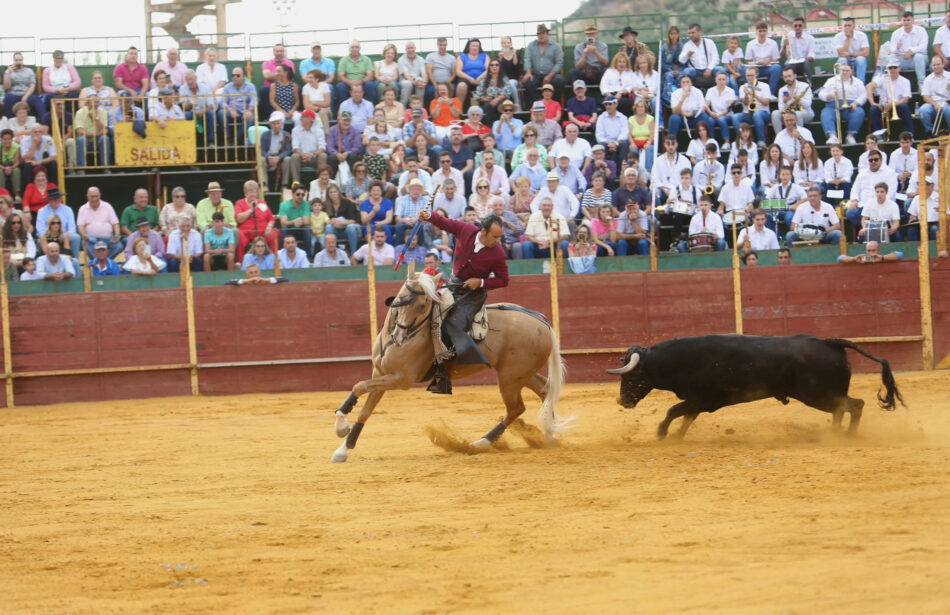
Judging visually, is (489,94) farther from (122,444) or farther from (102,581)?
(102,581)

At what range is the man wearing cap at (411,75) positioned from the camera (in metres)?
20.7

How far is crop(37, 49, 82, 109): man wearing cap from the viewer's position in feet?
67.5

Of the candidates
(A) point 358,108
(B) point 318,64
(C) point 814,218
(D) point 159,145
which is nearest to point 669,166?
(C) point 814,218

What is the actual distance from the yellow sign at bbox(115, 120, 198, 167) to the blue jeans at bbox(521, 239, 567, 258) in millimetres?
6273

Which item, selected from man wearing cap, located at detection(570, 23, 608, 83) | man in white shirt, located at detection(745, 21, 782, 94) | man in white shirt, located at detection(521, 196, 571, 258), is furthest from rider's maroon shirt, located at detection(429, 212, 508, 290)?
man in white shirt, located at detection(745, 21, 782, 94)

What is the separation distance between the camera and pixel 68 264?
17.1m

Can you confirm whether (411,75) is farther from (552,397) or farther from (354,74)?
(552,397)

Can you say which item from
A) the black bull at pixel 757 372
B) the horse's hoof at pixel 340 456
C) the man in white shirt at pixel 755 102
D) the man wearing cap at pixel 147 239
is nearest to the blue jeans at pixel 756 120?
the man in white shirt at pixel 755 102

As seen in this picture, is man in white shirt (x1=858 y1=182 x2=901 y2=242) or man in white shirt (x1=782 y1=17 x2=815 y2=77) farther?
man in white shirt (x1=782 y1=17 x2=815 y2=77)

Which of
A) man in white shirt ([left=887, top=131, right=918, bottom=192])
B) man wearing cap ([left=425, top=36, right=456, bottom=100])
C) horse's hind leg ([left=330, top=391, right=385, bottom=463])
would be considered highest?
man wearing cap ([left=425, top=36, right=456, bottom=100])

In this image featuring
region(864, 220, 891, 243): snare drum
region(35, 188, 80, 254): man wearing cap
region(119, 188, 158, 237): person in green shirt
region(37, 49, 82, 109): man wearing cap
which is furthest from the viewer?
region(37, 49, 82, 109): man wearing cap

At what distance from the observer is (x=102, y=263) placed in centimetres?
1722

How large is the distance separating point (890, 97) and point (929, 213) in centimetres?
392

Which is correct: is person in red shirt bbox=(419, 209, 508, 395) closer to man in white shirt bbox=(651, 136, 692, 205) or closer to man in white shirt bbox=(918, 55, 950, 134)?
man in white shirt bbox=(651, 136, 692, 205)
